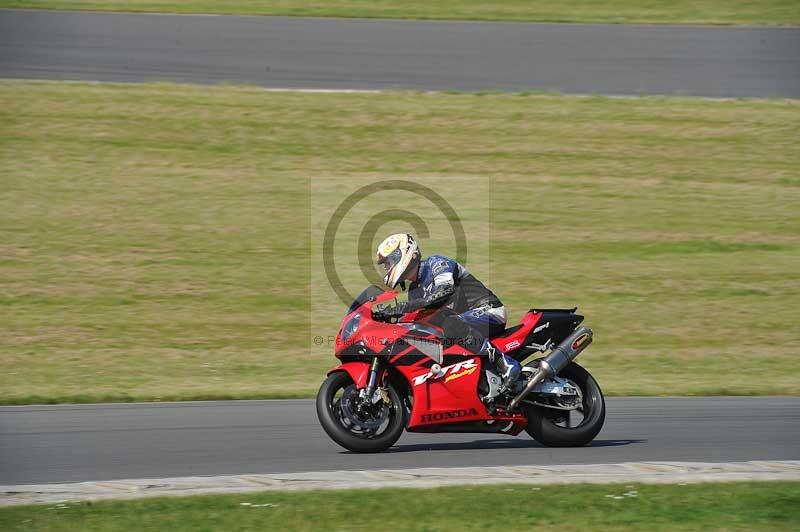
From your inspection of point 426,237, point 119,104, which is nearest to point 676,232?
point 426,237

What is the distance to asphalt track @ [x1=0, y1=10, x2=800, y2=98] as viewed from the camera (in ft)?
72.4

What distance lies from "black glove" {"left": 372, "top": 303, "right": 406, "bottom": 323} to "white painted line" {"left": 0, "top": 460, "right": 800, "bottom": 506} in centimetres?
127

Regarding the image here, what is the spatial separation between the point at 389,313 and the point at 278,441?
66.9 inches

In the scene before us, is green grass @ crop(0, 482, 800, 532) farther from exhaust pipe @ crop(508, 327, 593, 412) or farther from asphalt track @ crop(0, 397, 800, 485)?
exhaust pipe @ crop(508, 327, 593, 412)

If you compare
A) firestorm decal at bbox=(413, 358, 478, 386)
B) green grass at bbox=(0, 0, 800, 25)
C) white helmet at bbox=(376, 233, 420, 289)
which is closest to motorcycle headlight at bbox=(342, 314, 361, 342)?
white helmet at bbox=(376, 233, 420, 289)

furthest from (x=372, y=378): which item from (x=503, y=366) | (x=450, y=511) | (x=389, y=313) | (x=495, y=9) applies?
(x=495, y=9)

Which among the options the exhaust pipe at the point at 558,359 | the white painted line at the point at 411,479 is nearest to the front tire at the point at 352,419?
the white painted line at the point at 411,479

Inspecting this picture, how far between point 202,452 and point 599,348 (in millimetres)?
6738

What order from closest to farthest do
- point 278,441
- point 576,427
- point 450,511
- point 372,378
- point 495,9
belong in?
point 450,511 → point 372,378 → point 576,427 → point 278,441 → point 495,9

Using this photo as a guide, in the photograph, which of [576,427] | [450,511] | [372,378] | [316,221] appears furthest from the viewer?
[316,221]

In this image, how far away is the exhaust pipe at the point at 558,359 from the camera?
8.93 metres

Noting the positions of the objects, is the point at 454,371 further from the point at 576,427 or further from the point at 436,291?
the point at 576,427

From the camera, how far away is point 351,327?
867cm

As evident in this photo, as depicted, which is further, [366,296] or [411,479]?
[366,296]
